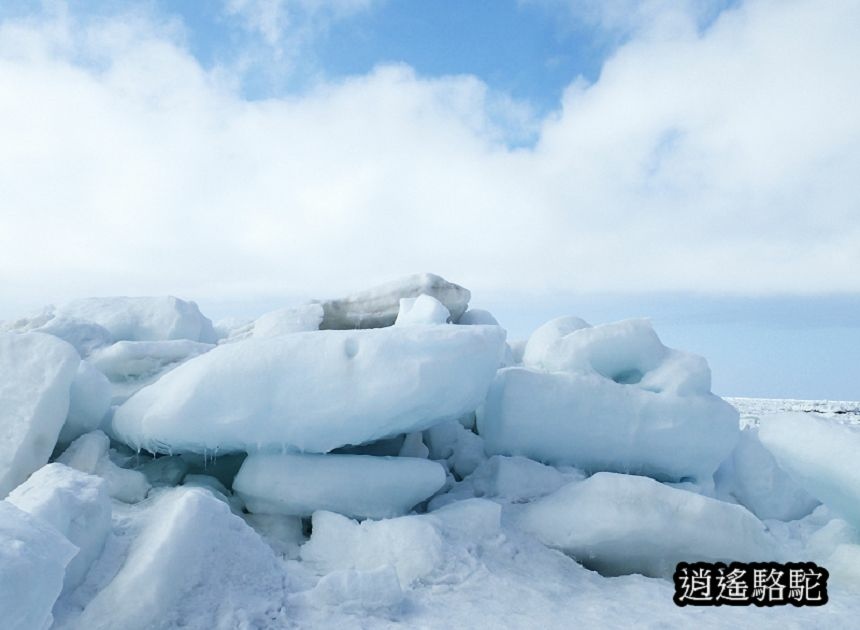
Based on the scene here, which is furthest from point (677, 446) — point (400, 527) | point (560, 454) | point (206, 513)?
point (206, 513)

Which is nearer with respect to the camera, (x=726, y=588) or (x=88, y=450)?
(x=726, y=588)

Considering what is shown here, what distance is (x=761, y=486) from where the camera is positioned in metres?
5.39

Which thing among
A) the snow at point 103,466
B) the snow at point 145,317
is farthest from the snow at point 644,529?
the snow at point 145,317

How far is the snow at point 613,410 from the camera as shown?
462 cm

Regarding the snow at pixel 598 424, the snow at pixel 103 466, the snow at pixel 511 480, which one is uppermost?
the snow at pixel 598 424

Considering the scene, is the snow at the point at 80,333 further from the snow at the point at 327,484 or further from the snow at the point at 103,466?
the snow at the point at 327,484

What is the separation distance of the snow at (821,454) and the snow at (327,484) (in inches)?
86.5

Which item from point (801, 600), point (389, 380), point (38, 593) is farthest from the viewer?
point (389, 380)

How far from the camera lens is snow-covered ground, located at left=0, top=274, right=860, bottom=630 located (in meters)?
2.58

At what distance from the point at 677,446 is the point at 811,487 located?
3.20ft

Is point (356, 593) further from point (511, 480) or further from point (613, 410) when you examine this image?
point (613, 410)

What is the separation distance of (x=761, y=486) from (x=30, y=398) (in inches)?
209

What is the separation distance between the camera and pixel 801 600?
3227 millimetres

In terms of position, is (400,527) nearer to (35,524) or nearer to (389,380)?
(389,380)
